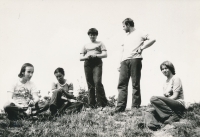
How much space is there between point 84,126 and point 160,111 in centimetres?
165

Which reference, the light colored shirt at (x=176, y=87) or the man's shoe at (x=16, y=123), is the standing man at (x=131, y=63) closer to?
the light colored shirt at (x=176, y=87)

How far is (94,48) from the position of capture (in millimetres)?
7566

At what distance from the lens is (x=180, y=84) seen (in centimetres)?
580

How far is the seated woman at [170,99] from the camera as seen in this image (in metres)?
5.57

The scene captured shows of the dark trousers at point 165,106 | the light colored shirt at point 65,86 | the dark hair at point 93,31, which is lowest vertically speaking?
the dark trousers at point 165,106

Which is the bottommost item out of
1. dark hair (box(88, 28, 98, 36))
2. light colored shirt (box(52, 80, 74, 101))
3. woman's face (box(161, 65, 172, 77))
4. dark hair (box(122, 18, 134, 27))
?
light colored shirt (box(52, 80, 74, 101))

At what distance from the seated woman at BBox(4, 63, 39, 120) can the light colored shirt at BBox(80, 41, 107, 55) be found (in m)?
1.77

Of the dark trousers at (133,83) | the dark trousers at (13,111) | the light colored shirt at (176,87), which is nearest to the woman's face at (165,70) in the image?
the light colored shirt at (176,87)

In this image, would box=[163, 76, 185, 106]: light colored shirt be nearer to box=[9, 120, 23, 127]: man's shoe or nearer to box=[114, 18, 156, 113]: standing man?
box=[114, 18, 156, 113]: standing man

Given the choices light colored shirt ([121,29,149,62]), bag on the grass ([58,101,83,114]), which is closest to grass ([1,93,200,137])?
bag on the grass ([58,101,83,114])

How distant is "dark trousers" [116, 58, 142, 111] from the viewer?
21.7 ft

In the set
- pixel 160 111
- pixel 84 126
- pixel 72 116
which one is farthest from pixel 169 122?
pixel 72 116

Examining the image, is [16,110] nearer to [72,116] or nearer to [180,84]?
[72,116]

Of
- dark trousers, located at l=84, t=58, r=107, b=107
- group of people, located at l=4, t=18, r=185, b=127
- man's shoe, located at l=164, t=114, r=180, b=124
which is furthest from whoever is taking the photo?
dark trousers, located at l=84, t=58, r=107, b=107
